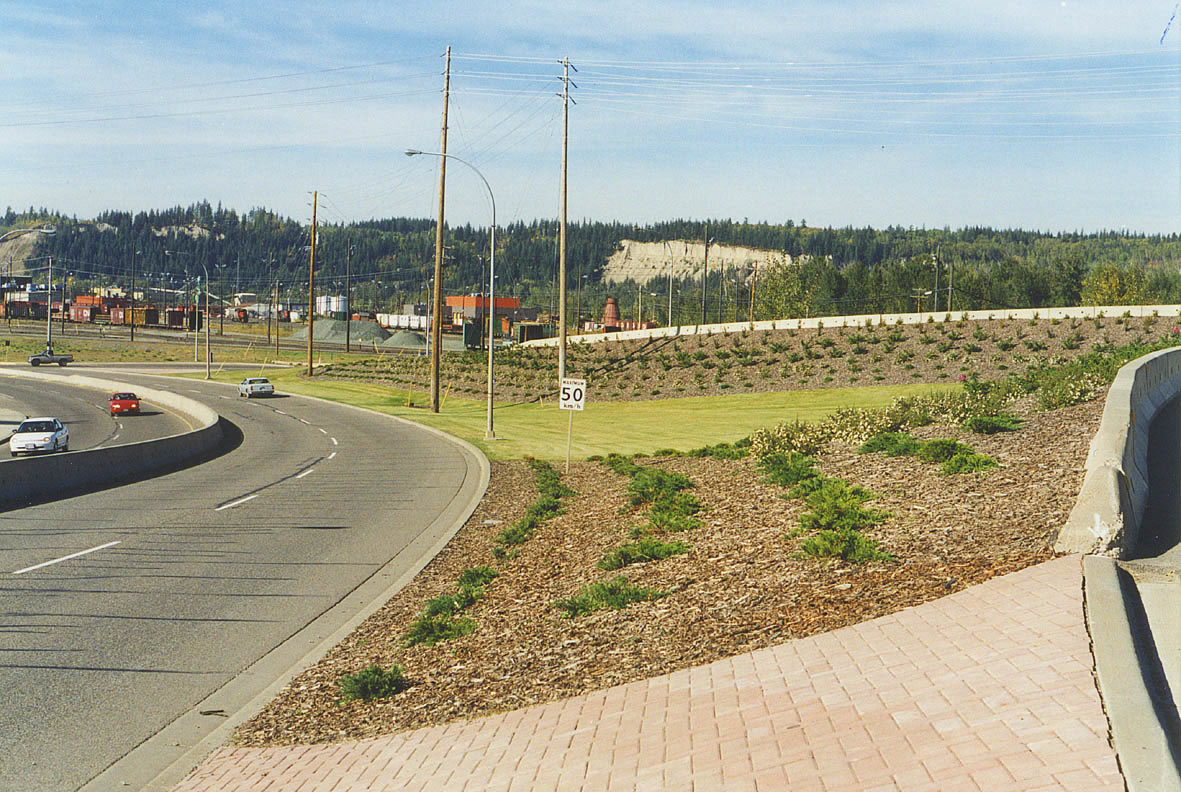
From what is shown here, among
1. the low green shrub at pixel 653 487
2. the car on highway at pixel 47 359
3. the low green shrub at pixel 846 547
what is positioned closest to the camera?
the low green shrub at pixel 846 547

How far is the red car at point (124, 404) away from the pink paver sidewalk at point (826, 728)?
52.6 meters

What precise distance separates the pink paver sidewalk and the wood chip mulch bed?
1.65 ft

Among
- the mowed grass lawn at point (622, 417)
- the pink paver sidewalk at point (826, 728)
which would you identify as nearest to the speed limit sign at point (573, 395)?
the mowed grass lawn at point (622, 417)

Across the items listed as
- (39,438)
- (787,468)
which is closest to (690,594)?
(787,468)

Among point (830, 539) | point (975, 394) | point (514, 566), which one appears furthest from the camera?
point (975, 394)

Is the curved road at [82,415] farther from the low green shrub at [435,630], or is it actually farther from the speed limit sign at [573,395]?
the low green shrub at [435,630]

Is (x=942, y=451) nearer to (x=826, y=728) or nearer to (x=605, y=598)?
(x=605, y=598)

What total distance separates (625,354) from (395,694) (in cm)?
6559

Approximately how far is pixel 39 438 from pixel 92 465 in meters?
11.7

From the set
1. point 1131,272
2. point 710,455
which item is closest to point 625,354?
point 710,455

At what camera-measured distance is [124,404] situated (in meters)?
55.8

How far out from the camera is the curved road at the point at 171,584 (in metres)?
8.67

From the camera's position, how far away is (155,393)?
6338 cm

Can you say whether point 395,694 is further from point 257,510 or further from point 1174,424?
point 1174,424
